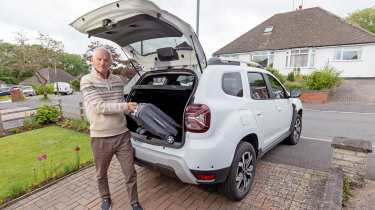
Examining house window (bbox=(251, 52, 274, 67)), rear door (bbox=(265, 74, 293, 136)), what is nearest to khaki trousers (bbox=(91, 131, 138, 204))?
rear door (bbox=(265, 74, 293, 136))

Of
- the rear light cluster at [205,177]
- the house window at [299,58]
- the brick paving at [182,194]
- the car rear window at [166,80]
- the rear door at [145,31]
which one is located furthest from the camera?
the house window at [299,58]

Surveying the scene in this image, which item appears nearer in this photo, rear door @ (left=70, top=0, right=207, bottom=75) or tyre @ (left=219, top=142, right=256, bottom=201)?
rear door @ (left=70, top=0, right=207, bottom=75)

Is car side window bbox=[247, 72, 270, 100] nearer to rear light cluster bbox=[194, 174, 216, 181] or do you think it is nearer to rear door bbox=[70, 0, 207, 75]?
rear door bbox=[70, 0, 207, 75]

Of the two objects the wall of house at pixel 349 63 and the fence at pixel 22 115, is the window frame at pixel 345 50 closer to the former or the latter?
the wall of house at pixel 349 63

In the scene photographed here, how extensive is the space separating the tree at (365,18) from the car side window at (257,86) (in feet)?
121

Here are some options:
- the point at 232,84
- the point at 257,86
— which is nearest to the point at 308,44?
the point at 257,86

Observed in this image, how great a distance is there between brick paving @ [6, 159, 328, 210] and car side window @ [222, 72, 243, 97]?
4.68 feet

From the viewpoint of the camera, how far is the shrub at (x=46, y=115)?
688 centimetres

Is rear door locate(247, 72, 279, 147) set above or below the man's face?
below

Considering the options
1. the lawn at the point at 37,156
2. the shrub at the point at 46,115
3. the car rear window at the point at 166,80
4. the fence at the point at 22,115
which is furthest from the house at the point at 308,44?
the lawn at the point at 37,156

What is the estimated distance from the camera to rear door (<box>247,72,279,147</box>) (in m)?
2.80

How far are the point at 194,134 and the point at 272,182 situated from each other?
1.75 meters

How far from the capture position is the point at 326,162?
374cm

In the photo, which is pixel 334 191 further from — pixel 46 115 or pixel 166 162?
pixel 46 115
